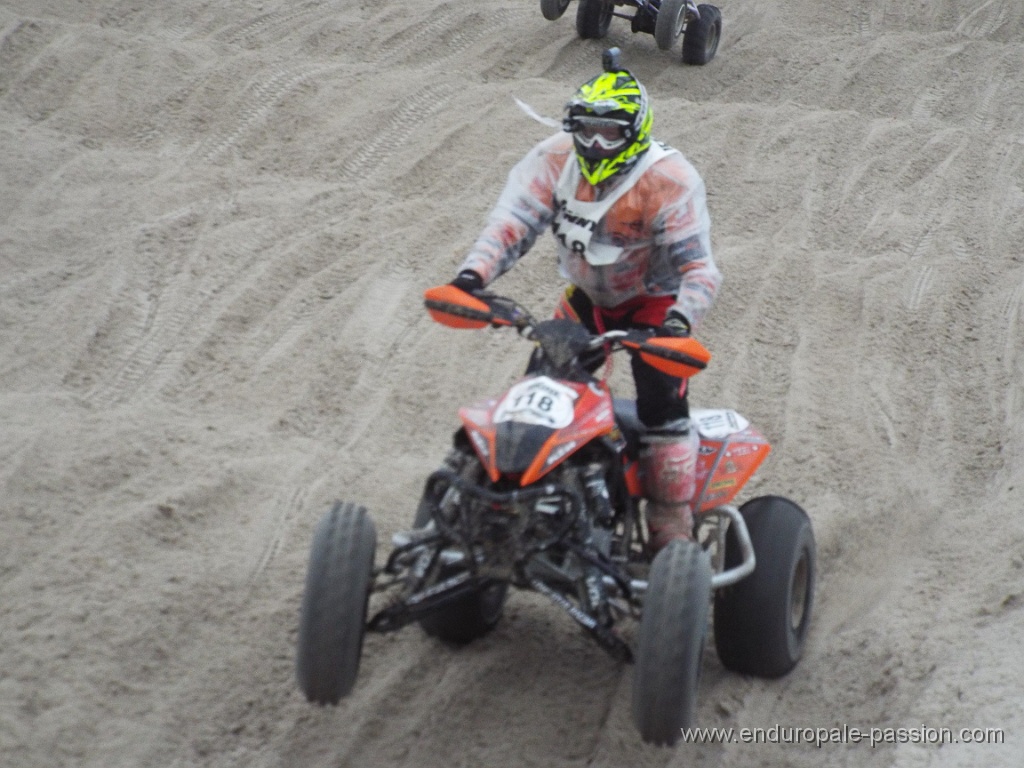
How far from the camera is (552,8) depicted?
12.7 m

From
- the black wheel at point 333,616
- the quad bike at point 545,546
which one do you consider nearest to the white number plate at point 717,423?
the quad bike at point 545,546

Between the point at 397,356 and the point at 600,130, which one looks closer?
the point at 600,130

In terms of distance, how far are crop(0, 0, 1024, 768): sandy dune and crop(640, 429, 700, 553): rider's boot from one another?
2.05 feet

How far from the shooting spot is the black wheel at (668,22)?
40.2 ft

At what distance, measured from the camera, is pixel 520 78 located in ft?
38.3

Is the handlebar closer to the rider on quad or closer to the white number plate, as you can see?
the rider on quad

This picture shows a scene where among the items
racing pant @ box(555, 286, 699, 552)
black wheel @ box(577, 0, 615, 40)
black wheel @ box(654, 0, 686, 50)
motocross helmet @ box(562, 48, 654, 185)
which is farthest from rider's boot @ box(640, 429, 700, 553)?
black wheel @ box(577, 0, 615, 40)

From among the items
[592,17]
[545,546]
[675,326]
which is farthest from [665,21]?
[545,546]

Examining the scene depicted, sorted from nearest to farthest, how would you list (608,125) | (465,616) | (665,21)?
1. (608,125)
2. (465,616)
3. (665,21)

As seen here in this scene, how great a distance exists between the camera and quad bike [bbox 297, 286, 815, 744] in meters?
3.66

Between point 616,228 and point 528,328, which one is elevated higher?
point 616,228

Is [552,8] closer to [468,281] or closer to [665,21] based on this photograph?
[665,21]

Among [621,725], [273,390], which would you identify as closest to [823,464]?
[621,725]

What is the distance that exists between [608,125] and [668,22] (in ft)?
28.1
